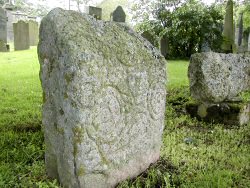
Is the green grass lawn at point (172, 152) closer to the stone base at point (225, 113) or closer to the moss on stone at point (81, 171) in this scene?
the stone base at point (225, 113)

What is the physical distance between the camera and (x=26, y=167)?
3.53m

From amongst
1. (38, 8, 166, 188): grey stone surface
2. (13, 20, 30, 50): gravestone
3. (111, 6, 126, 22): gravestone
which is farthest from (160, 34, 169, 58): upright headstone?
(38, 8, 166, 188): grey stone surface

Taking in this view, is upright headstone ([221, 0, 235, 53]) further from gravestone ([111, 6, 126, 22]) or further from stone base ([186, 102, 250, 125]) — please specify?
stone base ([186, 102, 250, 125])

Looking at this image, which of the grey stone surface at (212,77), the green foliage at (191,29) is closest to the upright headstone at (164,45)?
the green foliage at (191,29)

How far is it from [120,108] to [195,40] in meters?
14.6

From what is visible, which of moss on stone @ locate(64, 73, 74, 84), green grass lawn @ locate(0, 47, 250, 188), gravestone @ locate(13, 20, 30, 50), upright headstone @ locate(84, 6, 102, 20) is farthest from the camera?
gravestone @ locate(13, 20, 30, 50)

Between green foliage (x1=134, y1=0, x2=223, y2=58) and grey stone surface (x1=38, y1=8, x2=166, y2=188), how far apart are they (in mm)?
13804

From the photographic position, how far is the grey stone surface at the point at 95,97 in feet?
9.01

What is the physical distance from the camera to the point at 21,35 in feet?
56.3

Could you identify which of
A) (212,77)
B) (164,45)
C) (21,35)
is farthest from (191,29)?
(212,77)

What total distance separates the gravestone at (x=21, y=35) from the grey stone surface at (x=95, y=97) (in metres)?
14.6

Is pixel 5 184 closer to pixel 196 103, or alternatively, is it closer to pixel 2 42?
pixel 196 103

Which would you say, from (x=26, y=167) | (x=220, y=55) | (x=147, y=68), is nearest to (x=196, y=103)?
(x=220, y=55)

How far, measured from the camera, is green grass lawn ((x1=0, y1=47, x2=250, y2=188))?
3295 mm
